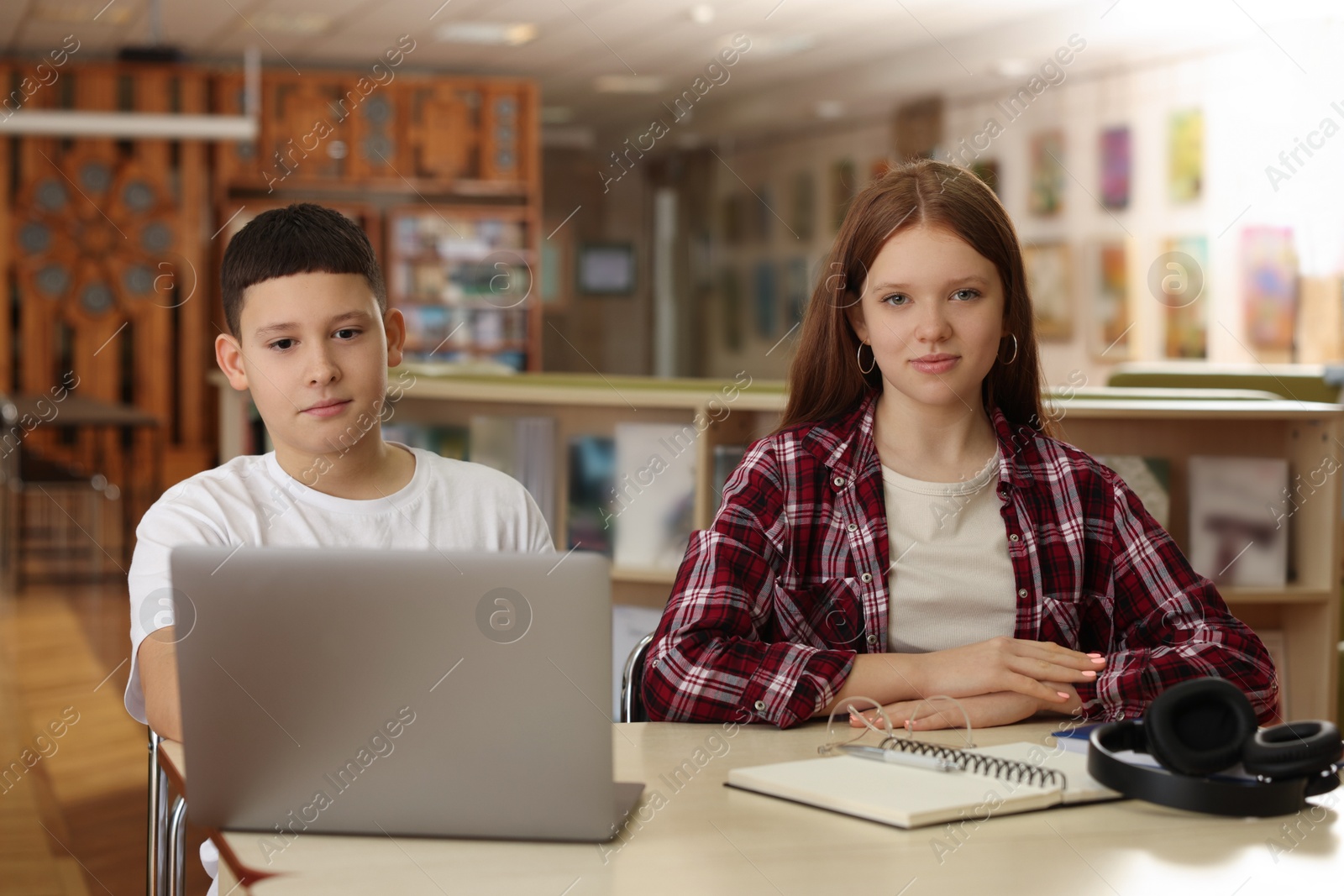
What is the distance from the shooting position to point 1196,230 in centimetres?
793

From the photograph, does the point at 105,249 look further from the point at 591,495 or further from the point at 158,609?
the point at 158,609

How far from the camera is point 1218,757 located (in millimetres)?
1142

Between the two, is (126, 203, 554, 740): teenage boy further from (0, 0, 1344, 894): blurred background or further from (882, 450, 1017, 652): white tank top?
(0, 0, 1344, 894): blurred background

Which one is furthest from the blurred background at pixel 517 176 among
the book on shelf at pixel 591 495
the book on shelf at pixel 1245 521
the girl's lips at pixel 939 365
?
the girl's lips at pixel 939 365

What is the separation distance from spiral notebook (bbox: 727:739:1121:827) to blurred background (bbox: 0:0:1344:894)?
2782 mm

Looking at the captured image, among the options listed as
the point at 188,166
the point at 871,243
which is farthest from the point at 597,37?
the point at 871,243

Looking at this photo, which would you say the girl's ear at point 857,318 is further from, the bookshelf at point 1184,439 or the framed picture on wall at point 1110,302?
the framed picture on wall at point 1110,302

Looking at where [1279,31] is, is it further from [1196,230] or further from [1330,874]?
[1330,874]

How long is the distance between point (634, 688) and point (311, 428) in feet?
1.61

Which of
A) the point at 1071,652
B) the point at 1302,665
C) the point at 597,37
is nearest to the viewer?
the point at 1071,652

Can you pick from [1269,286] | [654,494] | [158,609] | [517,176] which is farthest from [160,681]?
[517,176]

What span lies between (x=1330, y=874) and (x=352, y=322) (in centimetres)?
112

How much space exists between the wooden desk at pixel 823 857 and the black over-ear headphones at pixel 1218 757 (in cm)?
2

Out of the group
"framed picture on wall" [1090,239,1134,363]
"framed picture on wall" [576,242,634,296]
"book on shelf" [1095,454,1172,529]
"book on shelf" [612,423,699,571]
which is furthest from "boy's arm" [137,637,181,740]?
"framed picture on wall" [576,242,634,296]
